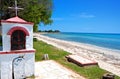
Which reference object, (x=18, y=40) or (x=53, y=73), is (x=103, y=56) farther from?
(x=18, y=40)

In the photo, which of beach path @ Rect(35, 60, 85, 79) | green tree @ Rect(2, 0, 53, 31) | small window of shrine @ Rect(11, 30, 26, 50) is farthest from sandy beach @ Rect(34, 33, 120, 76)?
small window of shrine @ Rect(11, 30, 26, 50)

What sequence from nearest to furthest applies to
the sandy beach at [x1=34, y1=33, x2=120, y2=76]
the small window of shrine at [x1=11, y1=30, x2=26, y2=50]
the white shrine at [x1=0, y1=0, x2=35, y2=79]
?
1. the white shrine at [x1=0, y1=0, x2=35, y2=79]
2. the small window of shrine at [x1=11, y1=30, x2=26, y2=50]
3. the sandy beach at [x1=34, y1=33, x2=120, y2=76]

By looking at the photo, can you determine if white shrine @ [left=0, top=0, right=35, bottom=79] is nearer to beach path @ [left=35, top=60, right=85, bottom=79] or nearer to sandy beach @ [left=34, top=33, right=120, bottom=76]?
beach path @ [left=35, top=60, right=85, bottom=79]

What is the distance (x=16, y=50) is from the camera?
964 centimetres

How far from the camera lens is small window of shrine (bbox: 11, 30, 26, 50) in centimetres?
951

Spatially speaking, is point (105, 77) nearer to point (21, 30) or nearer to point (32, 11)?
point (21, 30)

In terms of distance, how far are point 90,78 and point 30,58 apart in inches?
147

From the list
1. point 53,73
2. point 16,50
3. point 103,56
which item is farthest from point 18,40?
point 103,56

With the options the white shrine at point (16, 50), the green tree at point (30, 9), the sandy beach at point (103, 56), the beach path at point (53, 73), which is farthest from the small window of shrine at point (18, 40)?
the green tree at point (30, 9)

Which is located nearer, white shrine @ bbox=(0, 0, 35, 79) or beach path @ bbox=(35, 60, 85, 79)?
white shrine @ bbox=(0, 0, 35, 79)

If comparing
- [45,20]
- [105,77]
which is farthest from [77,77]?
[45,20]

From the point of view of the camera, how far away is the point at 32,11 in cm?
2462

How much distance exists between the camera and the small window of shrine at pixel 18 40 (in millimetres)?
9508

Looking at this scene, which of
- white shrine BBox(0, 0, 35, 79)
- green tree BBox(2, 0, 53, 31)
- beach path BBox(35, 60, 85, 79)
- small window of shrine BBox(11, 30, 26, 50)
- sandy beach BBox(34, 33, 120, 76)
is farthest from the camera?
green tree BBox(2, 0, 53, 31)
